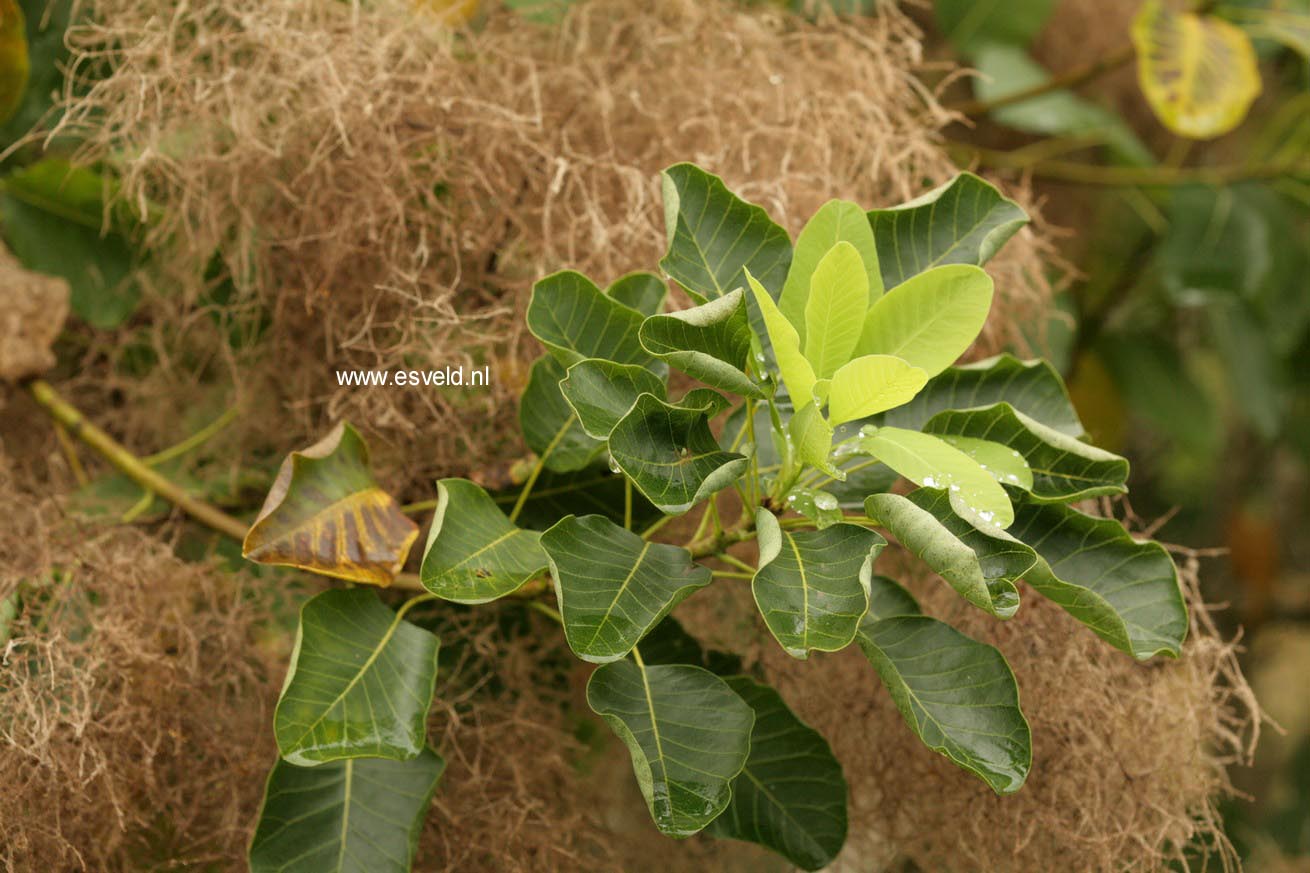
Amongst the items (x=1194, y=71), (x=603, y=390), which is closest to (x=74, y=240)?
(x=603, y=390)

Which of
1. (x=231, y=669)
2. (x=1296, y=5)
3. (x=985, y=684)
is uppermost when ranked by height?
(x=1296, y=5)

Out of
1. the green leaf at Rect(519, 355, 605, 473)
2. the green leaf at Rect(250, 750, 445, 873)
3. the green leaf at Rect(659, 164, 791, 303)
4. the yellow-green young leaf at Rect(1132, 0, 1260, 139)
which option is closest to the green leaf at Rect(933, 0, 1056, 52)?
the yellow-green young leaf at Rect(1132, 0, 1260, 139)

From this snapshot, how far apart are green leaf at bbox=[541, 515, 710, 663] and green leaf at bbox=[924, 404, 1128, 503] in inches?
8.1

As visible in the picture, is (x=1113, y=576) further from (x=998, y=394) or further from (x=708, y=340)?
(x=708, y=340)

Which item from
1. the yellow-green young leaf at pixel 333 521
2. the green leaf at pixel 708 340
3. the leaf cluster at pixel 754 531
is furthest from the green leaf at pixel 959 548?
the yellow-green young leaf at pixel 333 521

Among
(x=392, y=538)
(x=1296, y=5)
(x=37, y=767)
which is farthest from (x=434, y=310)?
(x=1296, y=5)

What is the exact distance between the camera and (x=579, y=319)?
711 millimetres

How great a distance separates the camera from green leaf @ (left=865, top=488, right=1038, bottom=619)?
0.57m

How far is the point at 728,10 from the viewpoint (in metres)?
1.03

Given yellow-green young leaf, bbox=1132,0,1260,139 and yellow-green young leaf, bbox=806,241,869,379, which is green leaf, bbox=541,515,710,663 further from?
yellow-green young leaf, bbox=1132,0,1260,139

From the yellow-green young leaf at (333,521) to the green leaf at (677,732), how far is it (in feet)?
0.56

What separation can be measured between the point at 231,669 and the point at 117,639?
0.30ft

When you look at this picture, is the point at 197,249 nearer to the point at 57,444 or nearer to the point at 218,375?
the point at 218,375

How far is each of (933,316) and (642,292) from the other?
0.64ft
